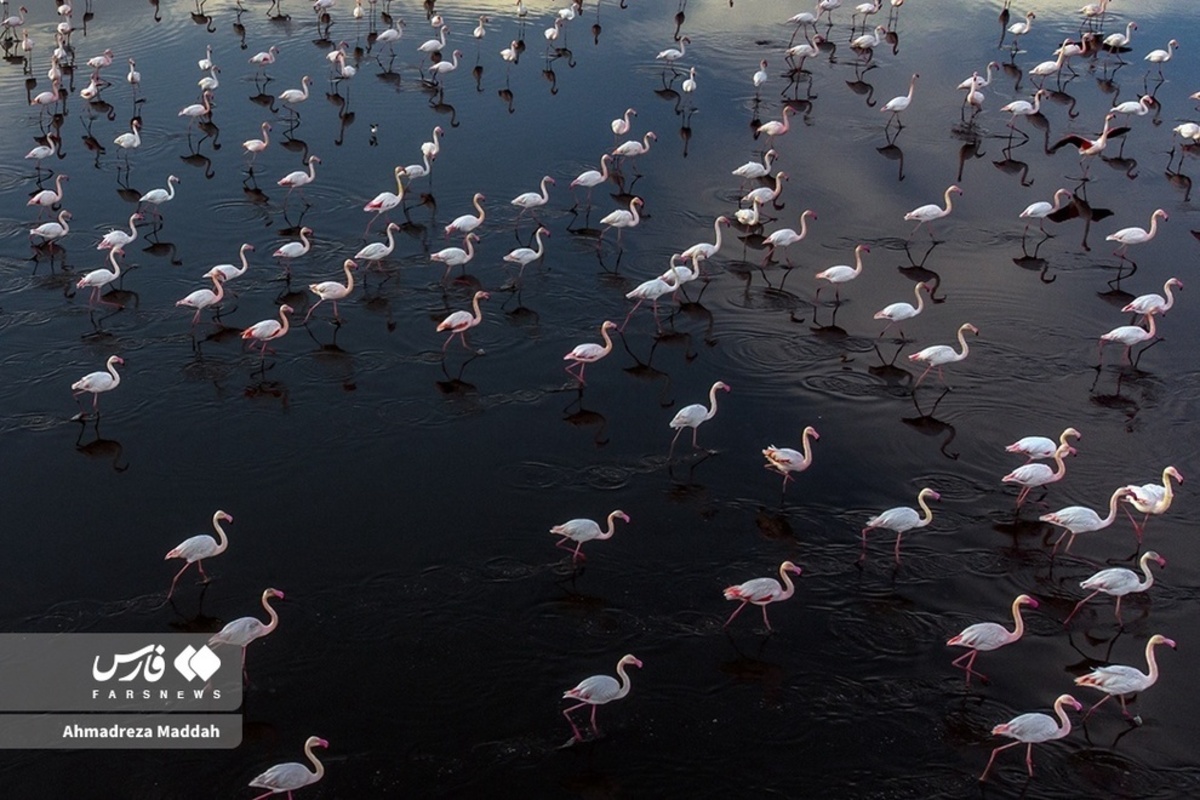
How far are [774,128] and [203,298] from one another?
11489mm

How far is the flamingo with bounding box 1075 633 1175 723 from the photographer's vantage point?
1083cm

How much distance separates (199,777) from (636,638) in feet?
13.8

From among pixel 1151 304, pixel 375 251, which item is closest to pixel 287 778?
pixel 375 251

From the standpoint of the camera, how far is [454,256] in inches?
706

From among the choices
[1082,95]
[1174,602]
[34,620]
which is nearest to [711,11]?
[1082,95]

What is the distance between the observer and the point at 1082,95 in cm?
2662

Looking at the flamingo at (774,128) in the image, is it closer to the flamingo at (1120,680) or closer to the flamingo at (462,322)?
the flamingo at (462,322)

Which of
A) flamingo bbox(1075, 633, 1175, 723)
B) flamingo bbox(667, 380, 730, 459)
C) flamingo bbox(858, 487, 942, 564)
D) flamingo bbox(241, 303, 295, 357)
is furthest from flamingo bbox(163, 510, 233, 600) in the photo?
flamingo bbox(1075, 633, 1175, 723)

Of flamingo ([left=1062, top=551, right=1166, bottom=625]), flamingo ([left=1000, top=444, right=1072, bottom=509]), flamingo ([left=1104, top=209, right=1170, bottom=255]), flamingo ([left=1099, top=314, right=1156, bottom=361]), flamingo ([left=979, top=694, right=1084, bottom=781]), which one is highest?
flamingo ([left=1104, top=209, right=1170, bottom=255])

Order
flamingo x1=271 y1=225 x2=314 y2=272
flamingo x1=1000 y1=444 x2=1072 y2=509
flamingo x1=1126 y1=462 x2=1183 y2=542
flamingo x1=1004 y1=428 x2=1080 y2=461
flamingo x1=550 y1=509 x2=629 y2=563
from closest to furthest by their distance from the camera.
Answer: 1. flamingo x1=550 y1=509 x2=629 y2=563
2. flamingo x1=1126 y1=462 x2=1183 y2=542
3. flamingo x1=1000 y1=444 x2=1072 y2=509
4. flamingo x1=1004 y1=428 x2=1080 y2=461
5. flamingo x1=271 y1=225 x2=314 y2=272

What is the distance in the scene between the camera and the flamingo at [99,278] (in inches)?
662

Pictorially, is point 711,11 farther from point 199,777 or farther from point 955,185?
point 199,777

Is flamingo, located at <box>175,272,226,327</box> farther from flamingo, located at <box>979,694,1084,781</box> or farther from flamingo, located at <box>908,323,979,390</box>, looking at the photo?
flamingo, located at <box>979,694,1084,781</box>

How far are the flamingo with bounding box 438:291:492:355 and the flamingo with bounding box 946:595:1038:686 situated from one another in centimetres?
792
